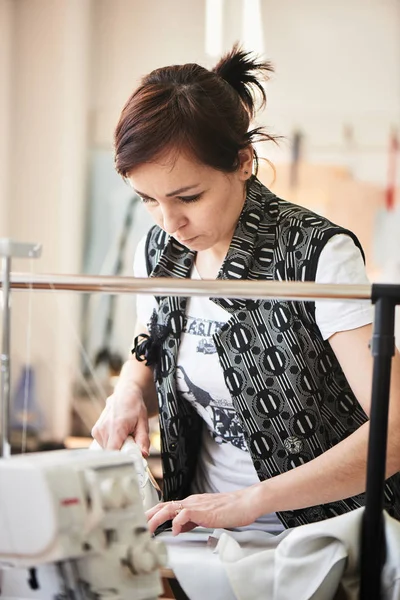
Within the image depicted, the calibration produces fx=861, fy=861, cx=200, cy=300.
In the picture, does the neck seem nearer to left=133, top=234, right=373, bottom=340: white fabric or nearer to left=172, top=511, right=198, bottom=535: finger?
left=133, top=234, right=373, bottom=340: white fabric

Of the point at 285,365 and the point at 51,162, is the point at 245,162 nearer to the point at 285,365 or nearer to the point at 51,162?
the point at 285,365

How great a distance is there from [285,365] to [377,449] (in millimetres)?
332

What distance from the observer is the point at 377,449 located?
1136mm

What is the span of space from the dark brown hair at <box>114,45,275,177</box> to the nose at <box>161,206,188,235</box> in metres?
0.09

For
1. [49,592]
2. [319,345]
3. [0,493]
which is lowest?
[49,592]

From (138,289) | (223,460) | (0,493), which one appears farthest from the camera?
(223,460)

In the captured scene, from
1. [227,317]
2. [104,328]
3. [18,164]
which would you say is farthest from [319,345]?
[18,164]

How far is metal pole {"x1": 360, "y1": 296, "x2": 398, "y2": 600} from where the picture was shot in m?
1.13

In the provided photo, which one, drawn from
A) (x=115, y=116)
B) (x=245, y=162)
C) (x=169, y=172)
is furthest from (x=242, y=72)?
(x=115, y=116)

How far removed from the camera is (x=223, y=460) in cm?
156

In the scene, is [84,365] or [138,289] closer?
[138,289]

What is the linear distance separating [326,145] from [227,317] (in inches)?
116

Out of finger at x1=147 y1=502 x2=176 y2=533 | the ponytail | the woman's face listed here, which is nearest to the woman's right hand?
finger at x1=147 y1=502 x2=176 y2=533

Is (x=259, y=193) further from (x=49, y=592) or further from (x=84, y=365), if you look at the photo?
(x=84, y=365)
